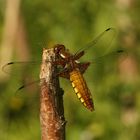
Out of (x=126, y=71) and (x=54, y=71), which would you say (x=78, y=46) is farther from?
(x=54, y=71)

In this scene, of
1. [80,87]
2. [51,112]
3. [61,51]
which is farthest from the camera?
[80,87]

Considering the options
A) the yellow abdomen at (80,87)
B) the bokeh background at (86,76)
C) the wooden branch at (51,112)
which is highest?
the bokeh background at (86,76)

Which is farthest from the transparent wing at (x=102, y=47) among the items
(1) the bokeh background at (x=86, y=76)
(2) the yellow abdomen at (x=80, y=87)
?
(2) the yellow abdomen at (x=80, y=87)

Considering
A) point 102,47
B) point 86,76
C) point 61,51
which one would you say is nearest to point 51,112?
point 61,51

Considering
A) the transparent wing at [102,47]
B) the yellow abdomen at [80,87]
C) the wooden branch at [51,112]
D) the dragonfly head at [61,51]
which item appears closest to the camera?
the wooden branch at [51,112]

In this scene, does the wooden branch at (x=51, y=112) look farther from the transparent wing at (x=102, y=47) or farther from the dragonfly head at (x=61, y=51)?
the transparent wing at (x=102, y=47)

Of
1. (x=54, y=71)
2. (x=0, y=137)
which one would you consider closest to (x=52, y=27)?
(x=0, y=137)

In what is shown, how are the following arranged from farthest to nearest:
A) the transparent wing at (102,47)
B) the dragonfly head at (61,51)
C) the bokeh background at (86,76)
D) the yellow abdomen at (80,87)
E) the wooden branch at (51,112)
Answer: the transparent wing at (102,47) < the bokeh background at (86,76) < the yellow abdomen at (80,87) < the dragonfly head at (61,51) < the wooden branch at (51,112)

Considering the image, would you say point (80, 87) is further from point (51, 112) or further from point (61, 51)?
point (51, 112)
